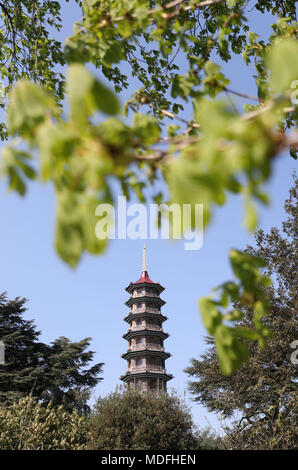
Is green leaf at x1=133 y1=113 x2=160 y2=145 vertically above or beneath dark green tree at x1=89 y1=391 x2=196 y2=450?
above

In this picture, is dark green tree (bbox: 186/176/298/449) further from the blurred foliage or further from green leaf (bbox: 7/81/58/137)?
green leaf (bbox: 7/81/58/137)

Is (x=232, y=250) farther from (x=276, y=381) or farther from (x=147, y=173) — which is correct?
(x=276, y=381)

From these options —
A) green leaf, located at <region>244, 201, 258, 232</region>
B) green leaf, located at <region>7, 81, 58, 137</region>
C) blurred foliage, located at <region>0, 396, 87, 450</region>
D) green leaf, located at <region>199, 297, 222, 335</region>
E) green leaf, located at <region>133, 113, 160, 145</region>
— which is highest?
green leaf, located at <region>133, 113, 160, 145</region>

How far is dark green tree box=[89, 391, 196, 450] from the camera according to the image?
691 inches

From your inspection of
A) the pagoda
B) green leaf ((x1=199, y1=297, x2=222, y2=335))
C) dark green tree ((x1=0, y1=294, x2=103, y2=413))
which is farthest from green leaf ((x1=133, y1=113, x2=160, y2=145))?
the pagoda

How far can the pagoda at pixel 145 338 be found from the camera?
40125 millimetres

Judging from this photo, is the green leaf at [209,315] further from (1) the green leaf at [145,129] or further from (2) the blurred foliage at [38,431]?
(2) the blurred foliage at [38,431]

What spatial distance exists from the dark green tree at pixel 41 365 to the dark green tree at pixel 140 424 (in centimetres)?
1170

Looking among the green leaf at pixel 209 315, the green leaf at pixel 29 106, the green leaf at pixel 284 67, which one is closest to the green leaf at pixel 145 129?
the green leaf at pixel 29 106

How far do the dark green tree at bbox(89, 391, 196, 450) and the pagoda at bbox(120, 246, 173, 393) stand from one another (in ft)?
65.4

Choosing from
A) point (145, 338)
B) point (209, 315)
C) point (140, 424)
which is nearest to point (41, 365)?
point (145, 338)

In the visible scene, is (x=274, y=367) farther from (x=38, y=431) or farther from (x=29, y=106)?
(x=29, y=106)
